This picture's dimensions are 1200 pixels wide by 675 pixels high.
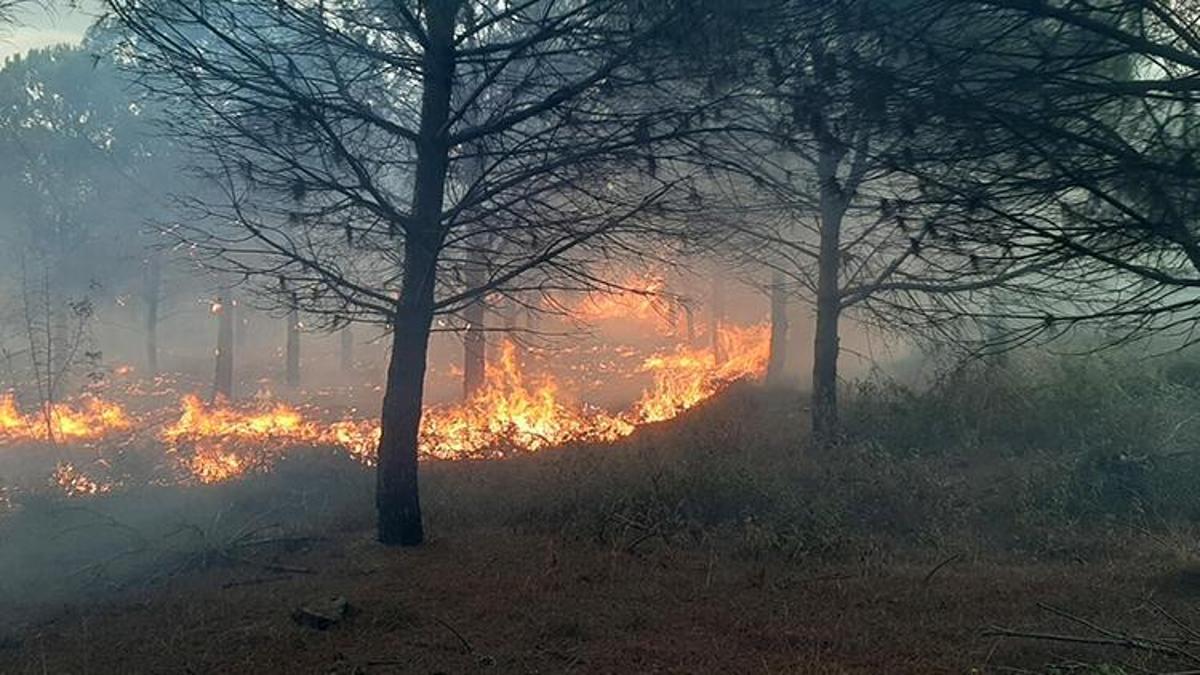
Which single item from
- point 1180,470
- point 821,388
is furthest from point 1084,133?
point 821,388

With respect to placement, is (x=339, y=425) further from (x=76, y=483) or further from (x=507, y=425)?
(x=507, y=425)

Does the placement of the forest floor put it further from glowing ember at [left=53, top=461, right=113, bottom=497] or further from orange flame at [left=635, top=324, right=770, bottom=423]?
orange flame at [left=635, top=324, right=770, bottom=423]

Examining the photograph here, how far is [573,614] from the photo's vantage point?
5.70 meters

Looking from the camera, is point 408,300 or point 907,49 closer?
point 907,49

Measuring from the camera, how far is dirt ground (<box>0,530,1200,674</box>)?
4914 mm

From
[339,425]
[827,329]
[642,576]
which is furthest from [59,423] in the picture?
[642,576]

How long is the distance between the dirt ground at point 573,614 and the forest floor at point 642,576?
0.02 metres

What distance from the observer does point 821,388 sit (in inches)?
483

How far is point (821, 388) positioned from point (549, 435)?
514 centimetres

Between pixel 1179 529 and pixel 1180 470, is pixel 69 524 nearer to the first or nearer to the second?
pixel 1179 529

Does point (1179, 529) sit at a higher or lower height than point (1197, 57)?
lower

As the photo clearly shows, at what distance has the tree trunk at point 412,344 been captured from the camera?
7.39m

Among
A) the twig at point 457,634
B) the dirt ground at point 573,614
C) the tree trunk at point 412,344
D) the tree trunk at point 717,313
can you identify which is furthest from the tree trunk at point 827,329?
the tree trunk at point 717,313

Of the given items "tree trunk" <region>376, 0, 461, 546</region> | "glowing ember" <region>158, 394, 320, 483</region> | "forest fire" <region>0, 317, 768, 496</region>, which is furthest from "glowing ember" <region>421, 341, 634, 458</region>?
"tree trunk" <region>376, 0, 461, 546</region>
